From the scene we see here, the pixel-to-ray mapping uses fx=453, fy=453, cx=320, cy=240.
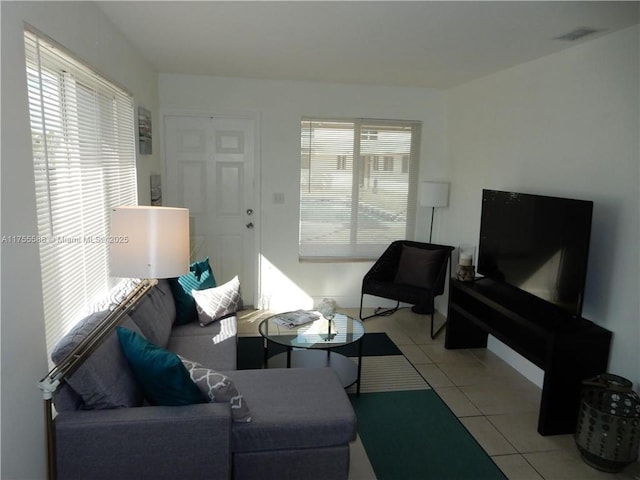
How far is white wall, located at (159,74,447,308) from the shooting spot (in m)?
4.49

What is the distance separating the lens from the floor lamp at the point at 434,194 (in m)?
4.64

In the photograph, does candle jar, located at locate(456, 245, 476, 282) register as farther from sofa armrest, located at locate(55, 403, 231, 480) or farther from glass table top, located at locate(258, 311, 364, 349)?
sofa armrest, located at locate(55, 403, 231, 480)

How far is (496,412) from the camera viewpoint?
2.95m

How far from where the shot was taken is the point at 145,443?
180 cm

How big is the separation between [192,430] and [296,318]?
1.62 meters

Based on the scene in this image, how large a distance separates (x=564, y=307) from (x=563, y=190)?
0.81 metres

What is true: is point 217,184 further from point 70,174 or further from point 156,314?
point 70,174

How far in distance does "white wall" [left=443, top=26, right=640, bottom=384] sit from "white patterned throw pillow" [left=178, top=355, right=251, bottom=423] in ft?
7.13

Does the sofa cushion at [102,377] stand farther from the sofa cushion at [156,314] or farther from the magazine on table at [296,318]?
the magazine on table at [296,318]

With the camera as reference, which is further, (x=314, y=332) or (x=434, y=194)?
(x=434, y=194)

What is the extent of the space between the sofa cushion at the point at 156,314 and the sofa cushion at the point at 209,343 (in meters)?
0.09

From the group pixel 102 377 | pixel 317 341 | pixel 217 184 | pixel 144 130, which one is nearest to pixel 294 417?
pixel 102 377

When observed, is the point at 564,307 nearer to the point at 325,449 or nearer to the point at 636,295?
the point at 636,295

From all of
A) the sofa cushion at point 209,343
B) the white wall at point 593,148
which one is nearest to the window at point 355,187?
the white wall at point 593,148
